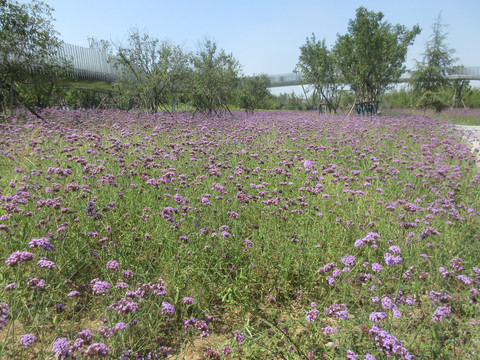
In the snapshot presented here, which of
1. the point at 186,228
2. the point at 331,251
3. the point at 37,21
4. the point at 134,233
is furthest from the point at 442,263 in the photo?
the point at 37,21

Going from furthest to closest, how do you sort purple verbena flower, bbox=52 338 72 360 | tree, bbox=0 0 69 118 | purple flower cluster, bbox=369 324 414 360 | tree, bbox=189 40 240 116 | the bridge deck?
the bridge deck → tree, bbox=189 40 240 116 → tree, bbox=0 0 69 118 → purple flower cluster, bbox=369 324 414 360 → purple verbena flower, bbox=52 338 72 360

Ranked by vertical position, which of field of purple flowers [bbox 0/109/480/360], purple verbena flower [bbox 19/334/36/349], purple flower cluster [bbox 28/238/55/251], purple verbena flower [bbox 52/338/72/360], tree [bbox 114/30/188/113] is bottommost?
field of purple flowers [bbox 0/109/480/360]

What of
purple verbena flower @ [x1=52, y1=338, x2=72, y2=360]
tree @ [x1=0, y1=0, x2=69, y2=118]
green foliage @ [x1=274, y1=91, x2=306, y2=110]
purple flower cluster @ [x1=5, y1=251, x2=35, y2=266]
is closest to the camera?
purple verbena flower @ [x1=52, y1=338, x2=72, y2=360]

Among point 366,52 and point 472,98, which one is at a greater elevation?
point 366,52

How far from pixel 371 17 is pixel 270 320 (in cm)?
2365

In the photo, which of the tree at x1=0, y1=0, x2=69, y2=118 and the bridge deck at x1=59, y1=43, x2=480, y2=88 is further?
the bridge deck at x1=59, y1=43, x2=480, y2=88

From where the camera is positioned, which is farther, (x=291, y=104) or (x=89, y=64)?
(x=291, y=104)

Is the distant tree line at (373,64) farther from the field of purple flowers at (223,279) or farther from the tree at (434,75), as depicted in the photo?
the field of purple flowers at (223,279)

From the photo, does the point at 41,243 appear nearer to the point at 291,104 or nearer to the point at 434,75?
the point at 434,75

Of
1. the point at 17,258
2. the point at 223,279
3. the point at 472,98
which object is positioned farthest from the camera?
the point at 472,98

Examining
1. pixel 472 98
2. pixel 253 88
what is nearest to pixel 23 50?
pixel 253 88

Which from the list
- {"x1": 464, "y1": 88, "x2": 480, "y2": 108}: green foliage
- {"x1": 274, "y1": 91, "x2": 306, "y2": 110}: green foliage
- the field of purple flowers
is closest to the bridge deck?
the field of purple flowers

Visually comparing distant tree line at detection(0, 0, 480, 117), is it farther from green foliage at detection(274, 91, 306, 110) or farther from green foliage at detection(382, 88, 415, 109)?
green foliage at detection(274, 91, 306, 110)

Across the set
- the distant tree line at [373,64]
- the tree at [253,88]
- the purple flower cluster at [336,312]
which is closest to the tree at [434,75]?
the distant tree line at [373,64]
